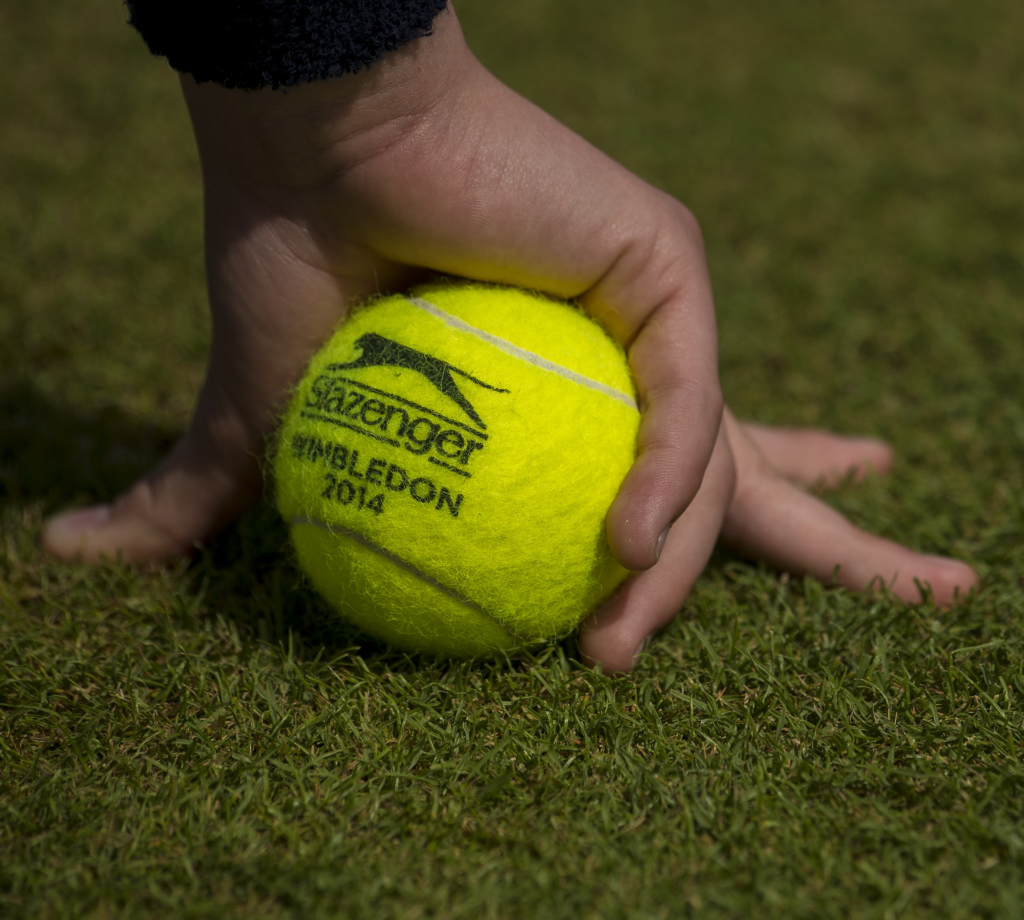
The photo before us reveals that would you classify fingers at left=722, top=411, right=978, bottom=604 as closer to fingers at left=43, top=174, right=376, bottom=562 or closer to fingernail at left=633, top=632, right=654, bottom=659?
fingernail at left=633, top=632, right=654, bottom=659

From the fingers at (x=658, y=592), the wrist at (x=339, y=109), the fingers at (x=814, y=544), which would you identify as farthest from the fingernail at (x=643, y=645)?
the wrist at (x=339, y=109)

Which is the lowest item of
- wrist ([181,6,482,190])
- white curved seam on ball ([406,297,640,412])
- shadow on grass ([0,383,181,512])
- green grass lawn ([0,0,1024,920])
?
shadow on grass ([0,383,181,512])

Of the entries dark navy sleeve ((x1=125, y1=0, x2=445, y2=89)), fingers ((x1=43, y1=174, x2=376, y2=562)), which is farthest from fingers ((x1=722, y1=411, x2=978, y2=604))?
dark navy sleeve ((x1=125, y1=0, x2=445, y2=89))

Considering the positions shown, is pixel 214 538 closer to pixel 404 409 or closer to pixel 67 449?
pixel 67 449

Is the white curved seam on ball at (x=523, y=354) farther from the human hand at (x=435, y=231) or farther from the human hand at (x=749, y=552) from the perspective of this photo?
the human hand at (x=749, y=552)

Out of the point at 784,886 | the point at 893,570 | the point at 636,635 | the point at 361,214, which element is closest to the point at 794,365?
the point at 893,570

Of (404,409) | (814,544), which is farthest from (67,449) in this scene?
(814,544)

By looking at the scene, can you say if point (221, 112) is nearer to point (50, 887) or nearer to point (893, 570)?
point (50, 887)
